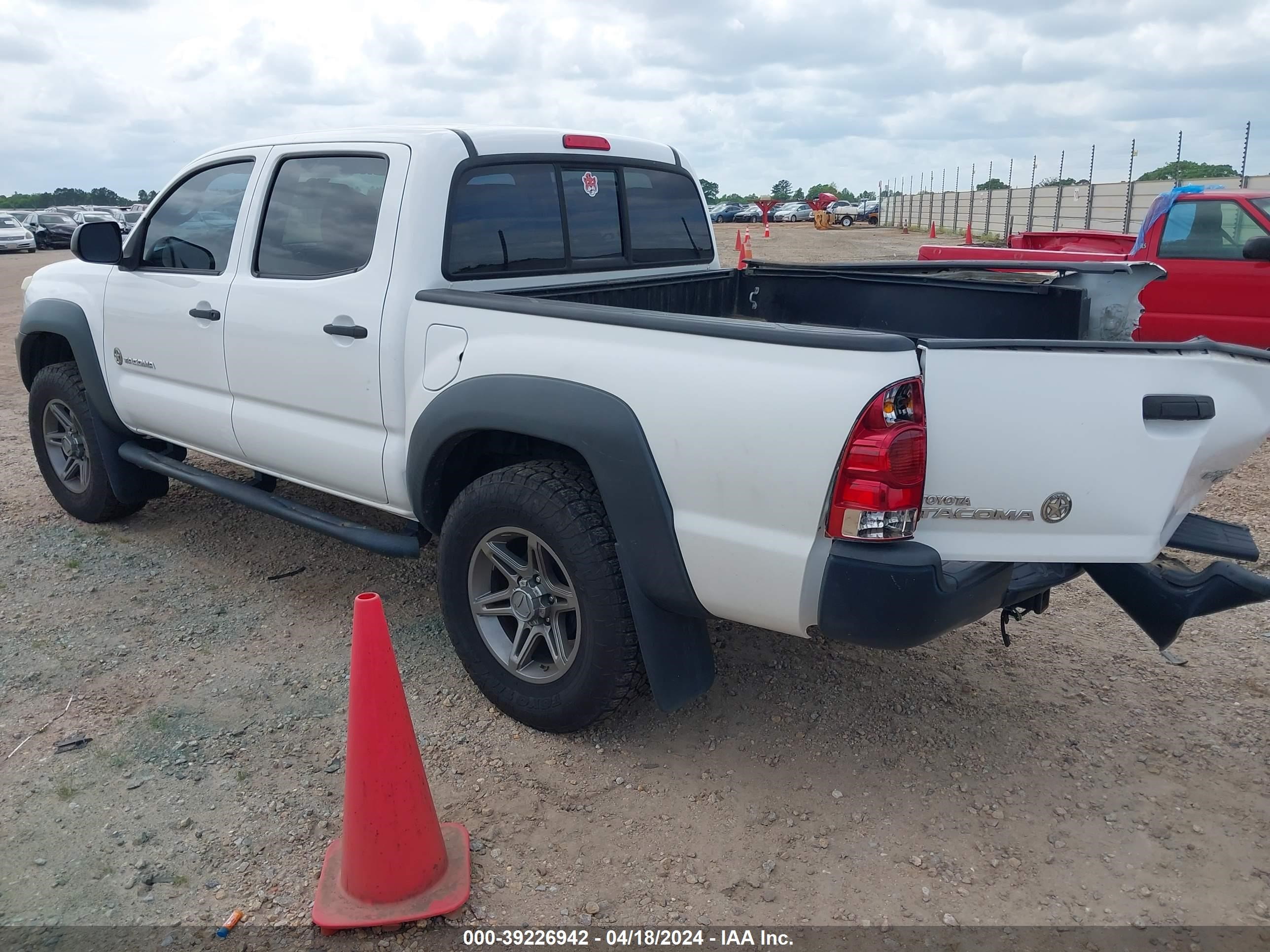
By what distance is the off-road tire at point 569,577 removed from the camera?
2.99 meters

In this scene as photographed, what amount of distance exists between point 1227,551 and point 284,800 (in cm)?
287

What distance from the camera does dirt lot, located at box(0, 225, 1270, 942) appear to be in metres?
2.62

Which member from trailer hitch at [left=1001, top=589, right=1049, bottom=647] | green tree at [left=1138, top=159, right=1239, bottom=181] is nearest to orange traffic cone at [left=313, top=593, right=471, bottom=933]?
trailer hitch at [left=1001, top=589, right=1049, bottom=647]

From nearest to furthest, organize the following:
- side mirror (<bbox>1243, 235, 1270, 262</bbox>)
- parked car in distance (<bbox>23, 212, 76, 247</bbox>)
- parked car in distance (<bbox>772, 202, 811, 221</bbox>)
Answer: side mirror (<bbox>1243, 235, 1270, 262</bbox>) → parked car in distance (<bbox>23, 212, 76, 247</bbox>) → parked car in distance (<bbox>772, 202, 811, 221</bbox>)

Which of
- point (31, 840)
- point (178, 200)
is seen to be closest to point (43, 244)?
point (178, 200)

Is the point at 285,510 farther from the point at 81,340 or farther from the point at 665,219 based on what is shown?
the point at 665,219

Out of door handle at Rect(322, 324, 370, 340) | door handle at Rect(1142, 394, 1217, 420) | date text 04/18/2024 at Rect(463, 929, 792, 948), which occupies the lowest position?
date text 04/18/2024 at Rect(463, 929, 792, 948)

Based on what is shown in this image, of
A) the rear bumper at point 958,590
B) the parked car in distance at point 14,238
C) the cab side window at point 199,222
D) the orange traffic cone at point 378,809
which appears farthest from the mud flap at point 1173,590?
the parked car in distance at point 14,238

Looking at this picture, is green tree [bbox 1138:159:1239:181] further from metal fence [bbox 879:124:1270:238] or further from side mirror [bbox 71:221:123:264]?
side mirror [bbox 71:221:123:264]

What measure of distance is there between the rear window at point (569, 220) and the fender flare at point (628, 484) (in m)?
0.72

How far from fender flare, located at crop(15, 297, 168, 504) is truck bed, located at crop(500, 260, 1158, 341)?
249cm

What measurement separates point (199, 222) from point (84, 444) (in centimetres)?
161

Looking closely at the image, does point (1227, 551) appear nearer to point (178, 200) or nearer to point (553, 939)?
point (553, 939)

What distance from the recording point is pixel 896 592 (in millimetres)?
2449
